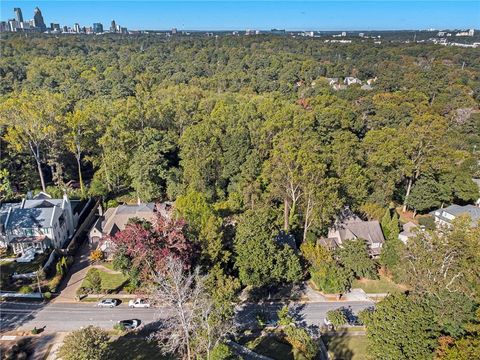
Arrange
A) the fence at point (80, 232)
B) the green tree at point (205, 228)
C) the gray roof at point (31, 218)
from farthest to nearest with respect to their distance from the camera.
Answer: the fence at point (80, 232)
the gray roof at point (31, 218)
the green tree at point (205, 228)

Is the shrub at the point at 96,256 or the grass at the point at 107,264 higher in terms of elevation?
the shrub at the point at 96,256

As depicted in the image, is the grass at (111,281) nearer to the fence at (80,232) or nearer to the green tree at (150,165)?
the fence at (80,232)

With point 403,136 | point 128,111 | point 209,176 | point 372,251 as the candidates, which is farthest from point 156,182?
point 403,136

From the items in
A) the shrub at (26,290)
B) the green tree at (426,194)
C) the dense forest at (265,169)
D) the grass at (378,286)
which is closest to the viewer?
the dense forest at (265,169)

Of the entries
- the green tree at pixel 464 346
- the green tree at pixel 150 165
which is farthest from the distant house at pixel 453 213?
the green tree at pixel 150 165

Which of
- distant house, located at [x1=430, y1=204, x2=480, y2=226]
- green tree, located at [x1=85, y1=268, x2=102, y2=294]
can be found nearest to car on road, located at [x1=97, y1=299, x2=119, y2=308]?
green tree, located at [x1=85, y1=268, x2=102, y2=294]

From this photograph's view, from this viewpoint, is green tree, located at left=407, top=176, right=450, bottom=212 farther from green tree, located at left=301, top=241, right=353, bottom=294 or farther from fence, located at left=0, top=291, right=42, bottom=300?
fence, located at left=0, top=291, right=42, bottom=300
